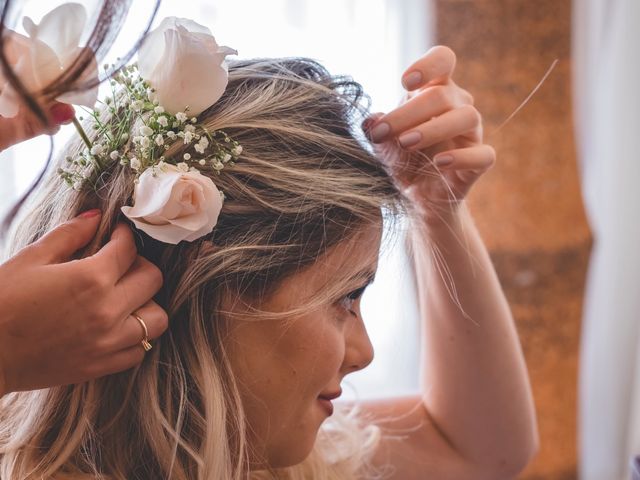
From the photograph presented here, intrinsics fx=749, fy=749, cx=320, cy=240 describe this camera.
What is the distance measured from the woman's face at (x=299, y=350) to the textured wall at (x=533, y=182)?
1336 mm

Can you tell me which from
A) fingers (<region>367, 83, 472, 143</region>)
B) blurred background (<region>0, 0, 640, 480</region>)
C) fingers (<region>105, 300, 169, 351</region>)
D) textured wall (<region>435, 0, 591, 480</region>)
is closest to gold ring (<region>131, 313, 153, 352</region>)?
fingers (<region>105, 300, 169, 351</region>)

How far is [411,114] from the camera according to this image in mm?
1021

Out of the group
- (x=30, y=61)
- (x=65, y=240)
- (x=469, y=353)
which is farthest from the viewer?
(x=469, y=353)

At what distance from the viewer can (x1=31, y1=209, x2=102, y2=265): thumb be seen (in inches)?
30.4

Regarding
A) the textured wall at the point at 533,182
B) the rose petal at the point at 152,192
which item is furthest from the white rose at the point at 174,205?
the textured wall at the point at 533,182

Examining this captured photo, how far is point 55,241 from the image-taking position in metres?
0.79

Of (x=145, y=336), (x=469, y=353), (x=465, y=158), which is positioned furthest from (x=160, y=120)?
(x=469, y=353)

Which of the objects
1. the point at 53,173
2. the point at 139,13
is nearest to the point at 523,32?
the point at 139,13

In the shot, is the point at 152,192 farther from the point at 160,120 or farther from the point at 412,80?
the point at 412,80

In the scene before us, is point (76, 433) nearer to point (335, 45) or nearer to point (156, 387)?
point (156, 387)

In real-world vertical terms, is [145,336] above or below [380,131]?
below

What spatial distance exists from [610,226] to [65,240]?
2032 mm

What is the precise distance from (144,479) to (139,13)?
1.05 meters

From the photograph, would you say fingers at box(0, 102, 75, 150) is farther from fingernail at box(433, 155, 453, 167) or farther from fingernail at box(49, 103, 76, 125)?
fingernail at box(433, 155, 453, 167)
